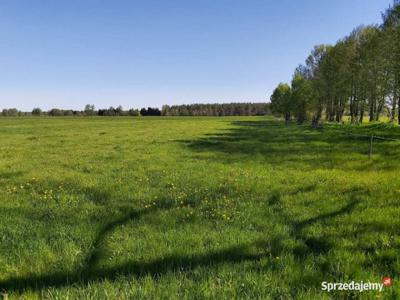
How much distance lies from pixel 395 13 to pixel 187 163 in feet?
105

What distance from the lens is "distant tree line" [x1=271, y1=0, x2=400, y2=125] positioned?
3734cm

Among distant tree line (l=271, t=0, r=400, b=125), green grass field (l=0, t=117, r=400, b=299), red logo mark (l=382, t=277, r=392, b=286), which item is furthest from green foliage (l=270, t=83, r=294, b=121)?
red logo mark (l=382, t=277, r=392, b=286)

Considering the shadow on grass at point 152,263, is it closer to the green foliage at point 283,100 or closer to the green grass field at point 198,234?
the green grass field at point 198,234

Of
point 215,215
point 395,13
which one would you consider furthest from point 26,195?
point 395,13

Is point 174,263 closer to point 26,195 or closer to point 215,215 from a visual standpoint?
point 215,215

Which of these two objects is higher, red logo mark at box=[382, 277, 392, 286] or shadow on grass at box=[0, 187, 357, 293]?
red logo mark at box=[382, 277, 392, 286]

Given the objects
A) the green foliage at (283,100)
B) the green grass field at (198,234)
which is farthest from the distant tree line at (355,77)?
the green grass field at (198,234)

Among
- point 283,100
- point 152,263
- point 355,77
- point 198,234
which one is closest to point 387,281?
point 198,234

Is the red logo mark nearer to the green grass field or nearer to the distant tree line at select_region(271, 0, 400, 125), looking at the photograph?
the green grass field

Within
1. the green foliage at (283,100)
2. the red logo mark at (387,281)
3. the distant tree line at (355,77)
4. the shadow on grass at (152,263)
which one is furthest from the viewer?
the green foliage at (283,100)

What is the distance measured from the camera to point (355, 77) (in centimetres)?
5431

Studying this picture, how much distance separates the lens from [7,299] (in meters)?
3.97

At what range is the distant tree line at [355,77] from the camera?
37344 mm

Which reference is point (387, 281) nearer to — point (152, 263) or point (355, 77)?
point (152, 263)
